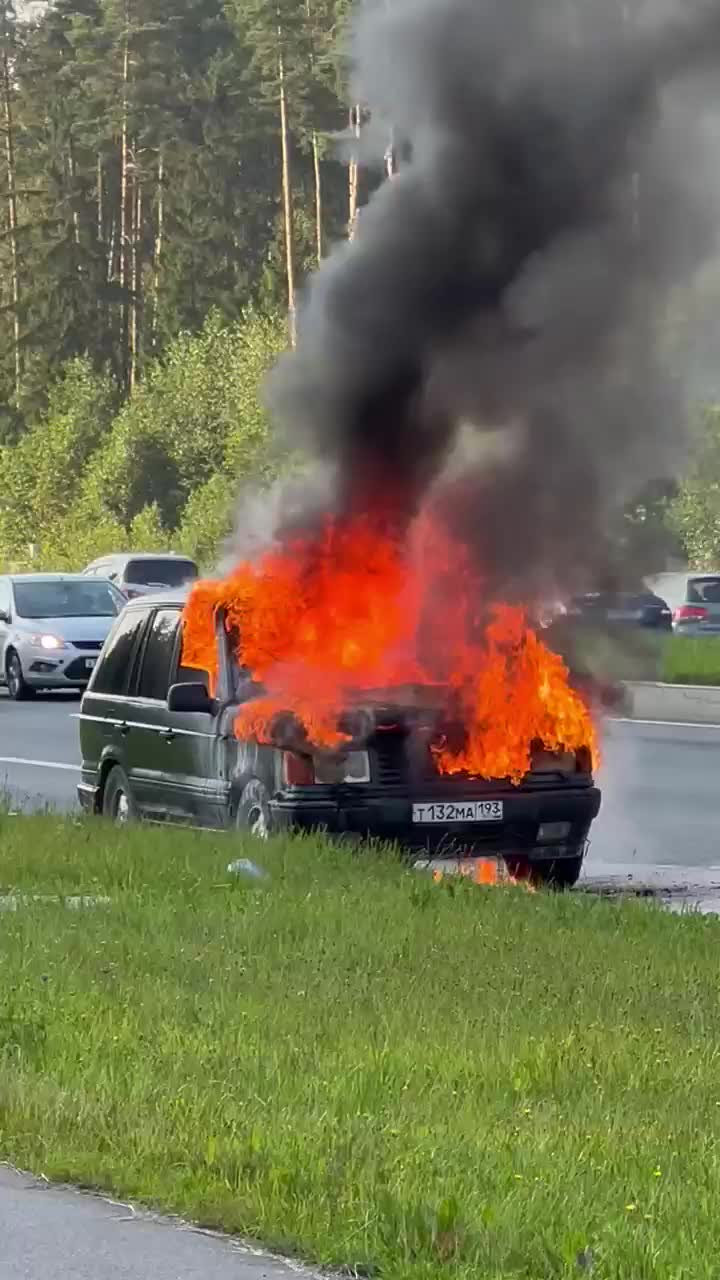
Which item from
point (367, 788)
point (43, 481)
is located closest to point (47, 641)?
point (367, 788)

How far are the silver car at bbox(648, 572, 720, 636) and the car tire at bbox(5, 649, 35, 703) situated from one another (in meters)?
12.2

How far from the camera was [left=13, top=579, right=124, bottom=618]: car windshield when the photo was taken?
110 ft

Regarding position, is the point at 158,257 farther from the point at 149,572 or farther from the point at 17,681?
the point at 17,681

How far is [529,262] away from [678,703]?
14336mm

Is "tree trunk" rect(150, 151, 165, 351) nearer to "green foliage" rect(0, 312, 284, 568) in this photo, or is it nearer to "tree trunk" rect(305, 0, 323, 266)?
"green foliage" rect(0, 312, 284, 568)

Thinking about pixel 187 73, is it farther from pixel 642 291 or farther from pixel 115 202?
pixel 642 291

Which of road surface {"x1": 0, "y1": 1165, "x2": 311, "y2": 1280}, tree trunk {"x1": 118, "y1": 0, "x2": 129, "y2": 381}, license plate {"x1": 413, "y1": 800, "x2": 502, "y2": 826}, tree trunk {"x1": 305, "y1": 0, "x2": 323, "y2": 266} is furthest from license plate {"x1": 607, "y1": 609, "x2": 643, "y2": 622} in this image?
tree trunk {"x1": 118, "y1": 0, "x2": 129, "y2": 381}

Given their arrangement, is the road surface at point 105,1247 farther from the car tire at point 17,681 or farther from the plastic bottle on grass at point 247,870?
the car tire at point 17,681

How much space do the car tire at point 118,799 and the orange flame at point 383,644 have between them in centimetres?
129

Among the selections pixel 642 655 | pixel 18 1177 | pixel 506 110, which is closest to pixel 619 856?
pixel 642 655

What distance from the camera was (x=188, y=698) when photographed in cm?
1349

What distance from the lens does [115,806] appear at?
50.5 feet

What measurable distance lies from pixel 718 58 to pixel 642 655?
3.64 m

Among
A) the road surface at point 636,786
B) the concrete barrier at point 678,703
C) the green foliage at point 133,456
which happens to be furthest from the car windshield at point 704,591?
the green foliage at point 133,456
